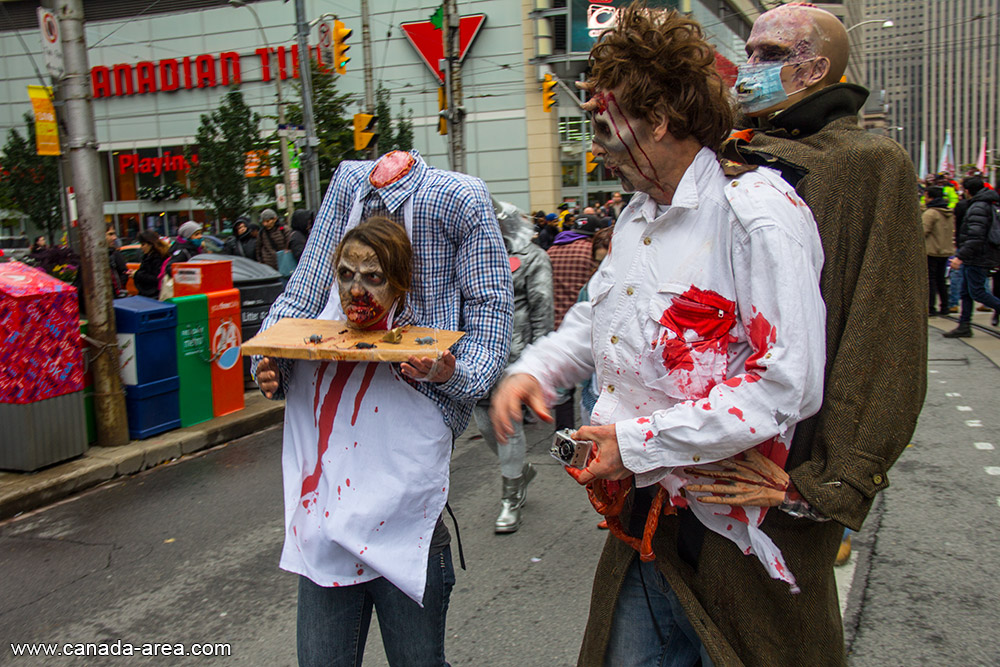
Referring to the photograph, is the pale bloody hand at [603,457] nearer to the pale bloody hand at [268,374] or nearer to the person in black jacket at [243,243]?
the pale bloody hand at [268,374]

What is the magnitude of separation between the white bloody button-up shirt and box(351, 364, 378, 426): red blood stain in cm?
68

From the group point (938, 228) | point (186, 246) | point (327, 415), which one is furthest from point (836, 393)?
point (186, 246)

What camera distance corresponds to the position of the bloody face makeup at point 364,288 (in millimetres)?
2219

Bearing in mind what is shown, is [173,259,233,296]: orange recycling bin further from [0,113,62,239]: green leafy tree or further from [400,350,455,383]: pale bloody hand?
[0,113,62,239]: green leafy tree

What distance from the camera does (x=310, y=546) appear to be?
2.15 metres

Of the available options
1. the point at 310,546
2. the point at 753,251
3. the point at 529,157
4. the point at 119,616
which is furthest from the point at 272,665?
the point at 529,157

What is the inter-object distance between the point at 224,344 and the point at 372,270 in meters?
6.44

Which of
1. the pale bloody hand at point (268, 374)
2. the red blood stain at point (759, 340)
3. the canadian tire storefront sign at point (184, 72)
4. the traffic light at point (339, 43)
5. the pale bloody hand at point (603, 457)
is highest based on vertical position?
the canadian tire storefront sign at point (184, 72)

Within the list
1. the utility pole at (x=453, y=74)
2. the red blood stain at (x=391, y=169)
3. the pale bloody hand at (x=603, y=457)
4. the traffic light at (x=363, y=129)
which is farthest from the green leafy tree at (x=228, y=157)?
the pale bloody hand at (x=603, y=457)

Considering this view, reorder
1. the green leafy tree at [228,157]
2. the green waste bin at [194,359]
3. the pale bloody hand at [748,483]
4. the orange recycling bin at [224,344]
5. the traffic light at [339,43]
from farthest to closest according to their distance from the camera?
1. the green leafy tree at [228,157]
2. the traffic light at [339,43]
3. the orange recycling bin at [224,344]
4. the green waste bin at [194,359]
5. the pale bloody hand at [748,483]

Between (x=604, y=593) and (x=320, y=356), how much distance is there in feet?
2.91

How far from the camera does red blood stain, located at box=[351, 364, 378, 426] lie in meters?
2.19

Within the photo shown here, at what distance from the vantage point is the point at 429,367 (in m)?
2.02

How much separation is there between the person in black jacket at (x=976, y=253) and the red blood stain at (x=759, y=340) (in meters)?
11.1
